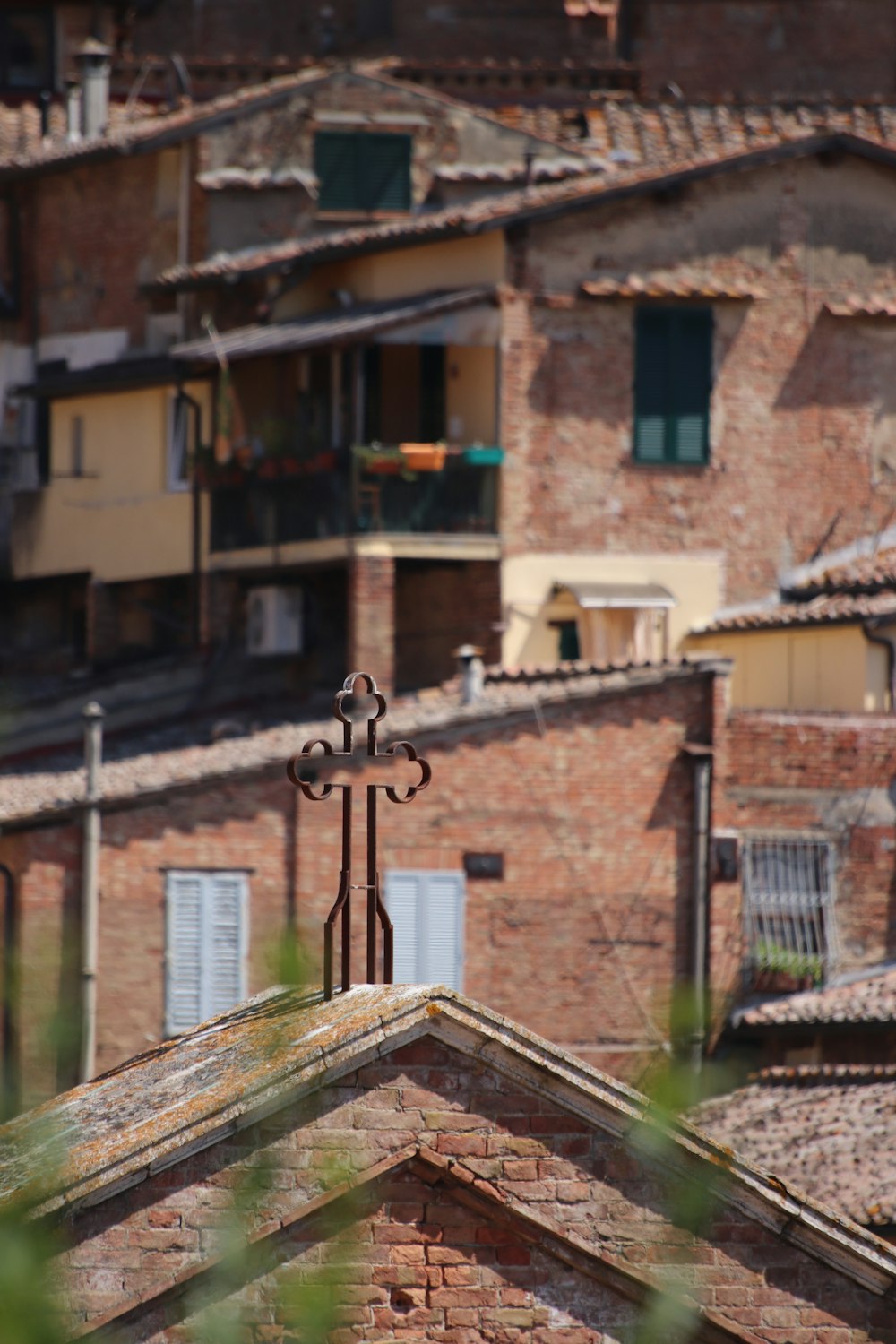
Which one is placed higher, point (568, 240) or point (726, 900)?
point (568, 240)

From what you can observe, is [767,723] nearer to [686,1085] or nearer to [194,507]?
[194,507]

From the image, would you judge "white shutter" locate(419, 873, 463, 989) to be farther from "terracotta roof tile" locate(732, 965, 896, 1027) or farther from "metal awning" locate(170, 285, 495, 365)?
"metal awning" locate(170, 285, 495, 365)

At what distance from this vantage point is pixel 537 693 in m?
24.5

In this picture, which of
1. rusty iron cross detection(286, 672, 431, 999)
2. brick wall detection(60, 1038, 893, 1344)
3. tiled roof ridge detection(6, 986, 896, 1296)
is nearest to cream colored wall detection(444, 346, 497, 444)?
rusty iron cross detection(286, 672, 431, 999)

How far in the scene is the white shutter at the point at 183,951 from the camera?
23.6 m

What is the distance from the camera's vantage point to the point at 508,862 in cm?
2419

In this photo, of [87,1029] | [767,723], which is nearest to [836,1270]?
[87,1029]

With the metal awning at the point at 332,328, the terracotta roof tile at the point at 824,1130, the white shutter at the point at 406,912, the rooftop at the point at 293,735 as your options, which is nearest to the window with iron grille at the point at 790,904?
the terracotta roof tile at the point at 824,1130

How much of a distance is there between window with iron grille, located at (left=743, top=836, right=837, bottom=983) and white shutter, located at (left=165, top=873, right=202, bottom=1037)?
4.64 m

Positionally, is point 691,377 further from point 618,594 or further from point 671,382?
point 618,594

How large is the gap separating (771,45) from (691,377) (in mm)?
12047

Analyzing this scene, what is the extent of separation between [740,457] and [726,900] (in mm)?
6286

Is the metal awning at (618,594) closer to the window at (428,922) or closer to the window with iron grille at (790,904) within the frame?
the window with iron grille at (790,904)

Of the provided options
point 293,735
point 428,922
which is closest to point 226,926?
point 428,922
